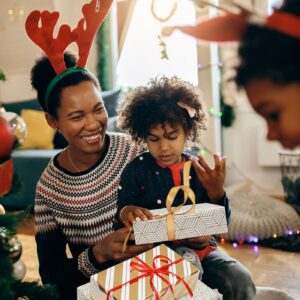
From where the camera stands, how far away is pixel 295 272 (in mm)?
2049

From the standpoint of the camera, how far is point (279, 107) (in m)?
0.44

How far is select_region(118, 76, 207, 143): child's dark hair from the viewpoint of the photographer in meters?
1.20

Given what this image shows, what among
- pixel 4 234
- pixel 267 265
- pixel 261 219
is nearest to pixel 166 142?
pixel 4 234

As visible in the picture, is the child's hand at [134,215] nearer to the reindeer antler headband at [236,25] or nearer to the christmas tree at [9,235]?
the christmas tree at [9,235]

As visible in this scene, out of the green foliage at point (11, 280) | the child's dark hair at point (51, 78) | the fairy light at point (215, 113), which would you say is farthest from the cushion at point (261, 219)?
the green foliage at point (11, 280)

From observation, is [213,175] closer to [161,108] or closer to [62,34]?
[161,108]

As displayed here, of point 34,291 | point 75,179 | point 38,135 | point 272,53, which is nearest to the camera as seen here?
point 272,53

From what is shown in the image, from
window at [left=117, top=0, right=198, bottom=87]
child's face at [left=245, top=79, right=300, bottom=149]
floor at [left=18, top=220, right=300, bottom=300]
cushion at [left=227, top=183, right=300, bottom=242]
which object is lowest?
floor at [left=18, top=220, right=300, bottom=300]

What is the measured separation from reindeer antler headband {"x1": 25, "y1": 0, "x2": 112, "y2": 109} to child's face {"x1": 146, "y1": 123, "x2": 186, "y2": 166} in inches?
10.2

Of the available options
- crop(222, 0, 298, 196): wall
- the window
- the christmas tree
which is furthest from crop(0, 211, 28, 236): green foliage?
crop(222, 0, 298, 196): wall

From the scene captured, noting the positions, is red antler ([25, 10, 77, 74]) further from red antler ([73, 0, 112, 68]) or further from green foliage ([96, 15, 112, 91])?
green foliage ([96, 15, 112, 91])

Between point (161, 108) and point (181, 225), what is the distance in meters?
0.35

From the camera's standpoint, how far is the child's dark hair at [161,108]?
120cm

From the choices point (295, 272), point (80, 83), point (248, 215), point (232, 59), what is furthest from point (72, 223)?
point (248, 215)
